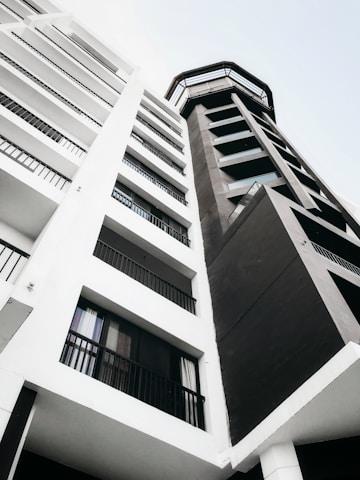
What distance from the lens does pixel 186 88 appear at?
33.1 metres

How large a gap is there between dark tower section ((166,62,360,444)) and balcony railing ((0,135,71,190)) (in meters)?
6.01

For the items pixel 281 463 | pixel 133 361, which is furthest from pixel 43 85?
pixel 281 463

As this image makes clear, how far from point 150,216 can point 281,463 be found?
1044 cm

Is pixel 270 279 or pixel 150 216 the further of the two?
pixel 150 216

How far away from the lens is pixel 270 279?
9930 millimetres

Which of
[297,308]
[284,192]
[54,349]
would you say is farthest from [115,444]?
[284,192]

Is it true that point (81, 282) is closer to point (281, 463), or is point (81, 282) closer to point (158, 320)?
point (158, 320)

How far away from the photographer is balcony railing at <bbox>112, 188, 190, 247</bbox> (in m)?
14.3

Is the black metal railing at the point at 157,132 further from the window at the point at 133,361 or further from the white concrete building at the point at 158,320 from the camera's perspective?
the window at the point at 133,361

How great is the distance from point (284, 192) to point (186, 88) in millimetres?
20063

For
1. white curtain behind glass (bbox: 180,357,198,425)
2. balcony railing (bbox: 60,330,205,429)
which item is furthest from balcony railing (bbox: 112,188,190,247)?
balcony railing (bbox: 60,330,205,429)

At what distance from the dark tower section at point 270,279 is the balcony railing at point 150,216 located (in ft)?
3.58

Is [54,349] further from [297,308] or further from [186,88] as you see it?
[186,88]

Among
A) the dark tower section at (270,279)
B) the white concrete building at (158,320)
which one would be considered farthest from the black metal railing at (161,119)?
the white concrete building at (158,320)
